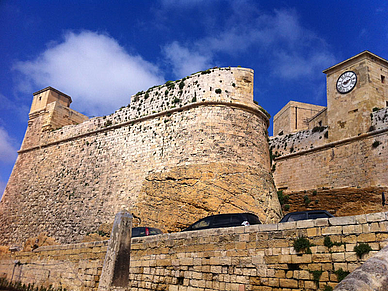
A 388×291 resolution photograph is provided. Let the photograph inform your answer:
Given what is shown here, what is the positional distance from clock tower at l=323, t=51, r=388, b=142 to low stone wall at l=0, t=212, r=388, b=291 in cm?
1177

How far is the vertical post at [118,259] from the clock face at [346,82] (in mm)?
14275

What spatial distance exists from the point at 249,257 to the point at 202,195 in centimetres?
678

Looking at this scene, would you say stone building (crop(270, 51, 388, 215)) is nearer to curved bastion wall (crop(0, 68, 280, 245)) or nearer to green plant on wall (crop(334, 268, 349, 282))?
curved bastion wall (crop(0, 68, 280, 245))

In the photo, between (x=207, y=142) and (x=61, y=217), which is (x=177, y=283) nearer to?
(x=207, y=142)

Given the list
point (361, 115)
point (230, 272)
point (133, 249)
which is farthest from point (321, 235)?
point (361, 115)

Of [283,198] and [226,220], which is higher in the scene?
[283,198]

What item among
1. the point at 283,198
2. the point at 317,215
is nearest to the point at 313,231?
the point at 317,215

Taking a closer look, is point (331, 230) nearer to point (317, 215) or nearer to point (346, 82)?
point (317, 215)

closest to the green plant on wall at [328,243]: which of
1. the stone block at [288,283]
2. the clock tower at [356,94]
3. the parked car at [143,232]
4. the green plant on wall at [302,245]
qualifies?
the green plant on wall at [302,245]

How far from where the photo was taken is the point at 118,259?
763cm

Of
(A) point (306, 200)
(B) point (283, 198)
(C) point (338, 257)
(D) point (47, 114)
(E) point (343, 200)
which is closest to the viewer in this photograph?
(C) point (338, 257)

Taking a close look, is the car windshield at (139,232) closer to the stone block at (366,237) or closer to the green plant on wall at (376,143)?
the stone block at (366,237)

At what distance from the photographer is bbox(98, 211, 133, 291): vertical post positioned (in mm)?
7434

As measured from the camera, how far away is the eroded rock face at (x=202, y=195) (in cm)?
1381
